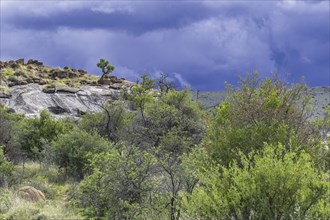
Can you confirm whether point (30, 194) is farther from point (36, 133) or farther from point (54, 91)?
point (54, 91)

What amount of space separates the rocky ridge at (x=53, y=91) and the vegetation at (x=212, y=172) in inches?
1151

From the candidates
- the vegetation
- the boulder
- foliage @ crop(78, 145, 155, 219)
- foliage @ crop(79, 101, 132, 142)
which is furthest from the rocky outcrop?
foliage @ crop(78, 145, 155, 219)

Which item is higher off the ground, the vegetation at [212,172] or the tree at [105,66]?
the tree at [105,66]

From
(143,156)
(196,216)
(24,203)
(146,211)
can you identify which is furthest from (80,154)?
(196,216)

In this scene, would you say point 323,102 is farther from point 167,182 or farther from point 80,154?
point 167,182

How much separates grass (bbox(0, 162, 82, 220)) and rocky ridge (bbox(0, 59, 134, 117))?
2874 centimetres

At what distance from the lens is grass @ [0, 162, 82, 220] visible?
696 inches

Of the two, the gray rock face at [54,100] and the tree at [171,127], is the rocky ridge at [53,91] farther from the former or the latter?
the tree at [171,127]

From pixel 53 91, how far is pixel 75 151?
45494mm

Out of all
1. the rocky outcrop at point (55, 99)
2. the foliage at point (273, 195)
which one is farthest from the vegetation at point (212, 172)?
the rocky outcrop at point (55, 99)

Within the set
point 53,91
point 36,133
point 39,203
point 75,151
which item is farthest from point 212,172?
point 53,91

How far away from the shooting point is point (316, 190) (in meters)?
12.4

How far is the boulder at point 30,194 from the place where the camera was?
20036 millimetres

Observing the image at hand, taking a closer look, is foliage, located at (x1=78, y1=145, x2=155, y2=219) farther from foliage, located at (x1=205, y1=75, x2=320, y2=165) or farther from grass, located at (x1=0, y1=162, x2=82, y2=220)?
foliage, located at (x1=205, y1=75, x2=320, y2=165)
